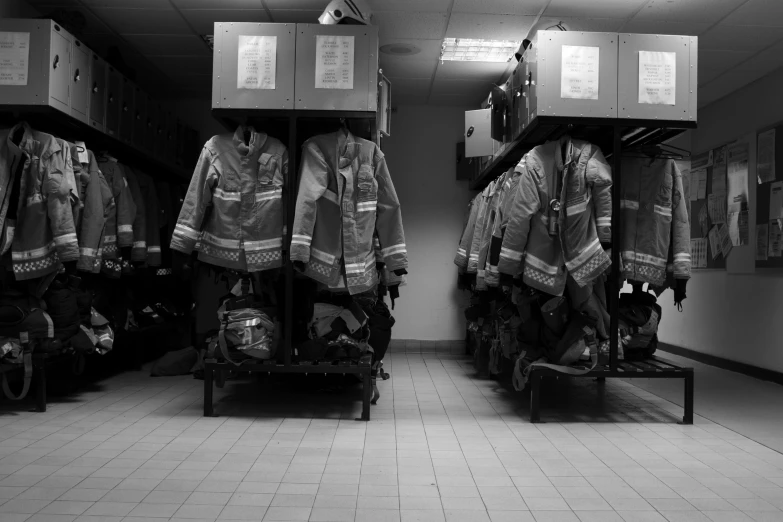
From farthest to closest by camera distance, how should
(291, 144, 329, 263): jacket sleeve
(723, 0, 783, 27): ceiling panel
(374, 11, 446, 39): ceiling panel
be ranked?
1. (374, 11, 446, 39): ceiling panel
2. (723, 0, 783, 27): ceiling panel
3. (291, 144, 329, 263): jacket sleeve

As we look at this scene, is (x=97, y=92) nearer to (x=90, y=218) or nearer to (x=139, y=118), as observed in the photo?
(x=139, y=118)

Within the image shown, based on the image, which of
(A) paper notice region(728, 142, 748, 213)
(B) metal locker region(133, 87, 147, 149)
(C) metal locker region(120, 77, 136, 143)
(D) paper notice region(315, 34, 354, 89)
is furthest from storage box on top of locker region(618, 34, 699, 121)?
(B) metal locker region(133, 87, 147, 149)

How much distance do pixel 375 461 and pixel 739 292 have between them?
4.96 metres

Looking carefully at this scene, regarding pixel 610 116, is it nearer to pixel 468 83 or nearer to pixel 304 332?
pixel 304 332

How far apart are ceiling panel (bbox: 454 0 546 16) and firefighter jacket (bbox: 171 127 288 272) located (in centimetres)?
200

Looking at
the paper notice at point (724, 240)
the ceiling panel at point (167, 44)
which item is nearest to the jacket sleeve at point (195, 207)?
the ceiling panel at point (167, 44)

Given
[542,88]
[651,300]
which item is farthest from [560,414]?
[542,88]

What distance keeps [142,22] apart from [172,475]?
4.03 m

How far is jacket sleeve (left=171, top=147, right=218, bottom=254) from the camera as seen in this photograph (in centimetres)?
393

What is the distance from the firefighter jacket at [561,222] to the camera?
3.94 m

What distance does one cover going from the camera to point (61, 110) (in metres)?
4.27

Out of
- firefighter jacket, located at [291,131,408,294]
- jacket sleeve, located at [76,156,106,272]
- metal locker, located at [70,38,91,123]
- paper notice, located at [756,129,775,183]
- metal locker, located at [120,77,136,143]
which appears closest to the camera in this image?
firefighter jacket, located at [291,131,408,294]

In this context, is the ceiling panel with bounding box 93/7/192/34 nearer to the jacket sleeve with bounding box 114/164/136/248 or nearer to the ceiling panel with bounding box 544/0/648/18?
the jacket sleeve with bounding box 114/164/136/248

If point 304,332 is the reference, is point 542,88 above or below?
above
